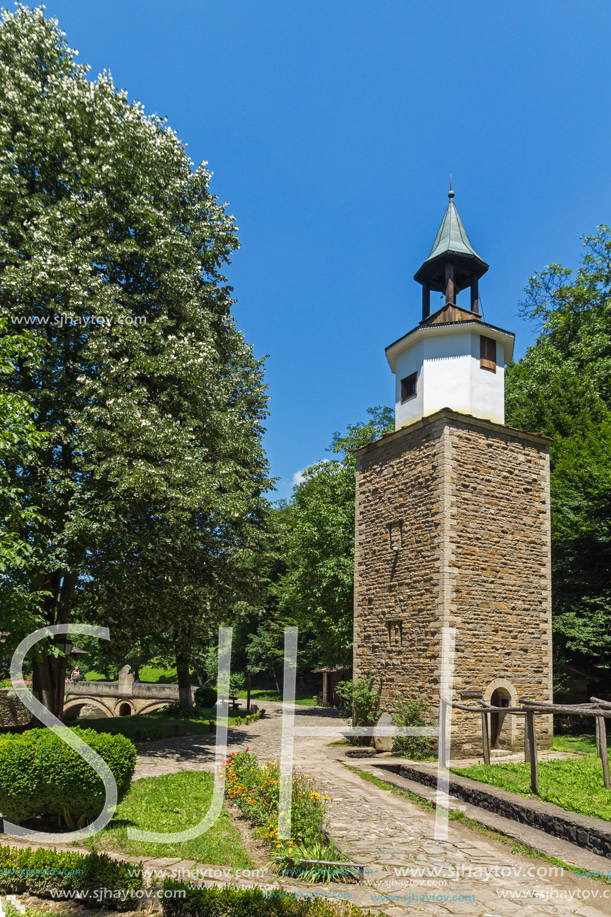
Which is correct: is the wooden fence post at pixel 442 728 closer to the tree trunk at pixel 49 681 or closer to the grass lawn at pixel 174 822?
the grass lawn at pixel 174 822

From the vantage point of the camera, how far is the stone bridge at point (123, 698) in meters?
29.5

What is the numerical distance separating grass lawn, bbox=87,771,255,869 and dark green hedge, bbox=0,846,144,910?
2.80 ft

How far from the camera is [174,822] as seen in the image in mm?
7723

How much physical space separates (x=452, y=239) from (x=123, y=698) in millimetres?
25241

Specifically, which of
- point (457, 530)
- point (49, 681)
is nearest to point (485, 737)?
point (457, 530)

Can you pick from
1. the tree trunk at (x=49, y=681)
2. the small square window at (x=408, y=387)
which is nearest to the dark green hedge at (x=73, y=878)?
the tree trunk at (x=49, y=681)

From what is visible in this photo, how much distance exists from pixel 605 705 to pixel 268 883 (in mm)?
6031

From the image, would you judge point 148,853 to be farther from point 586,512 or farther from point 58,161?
point 586,512

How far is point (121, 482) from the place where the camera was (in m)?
11.0

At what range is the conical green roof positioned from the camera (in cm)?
1641

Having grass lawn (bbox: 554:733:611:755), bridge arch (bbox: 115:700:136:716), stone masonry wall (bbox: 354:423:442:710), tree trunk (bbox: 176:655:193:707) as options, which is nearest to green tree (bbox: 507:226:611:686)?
grass lawn (bbox: 554:733:611:755)

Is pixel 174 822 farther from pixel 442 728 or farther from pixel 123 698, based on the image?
pixel 123 698

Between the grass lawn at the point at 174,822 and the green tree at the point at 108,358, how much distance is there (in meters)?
3.85

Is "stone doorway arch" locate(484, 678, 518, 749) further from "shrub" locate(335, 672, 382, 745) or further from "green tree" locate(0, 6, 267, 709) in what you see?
"green tree" locate(0, 6, 267, 709)
